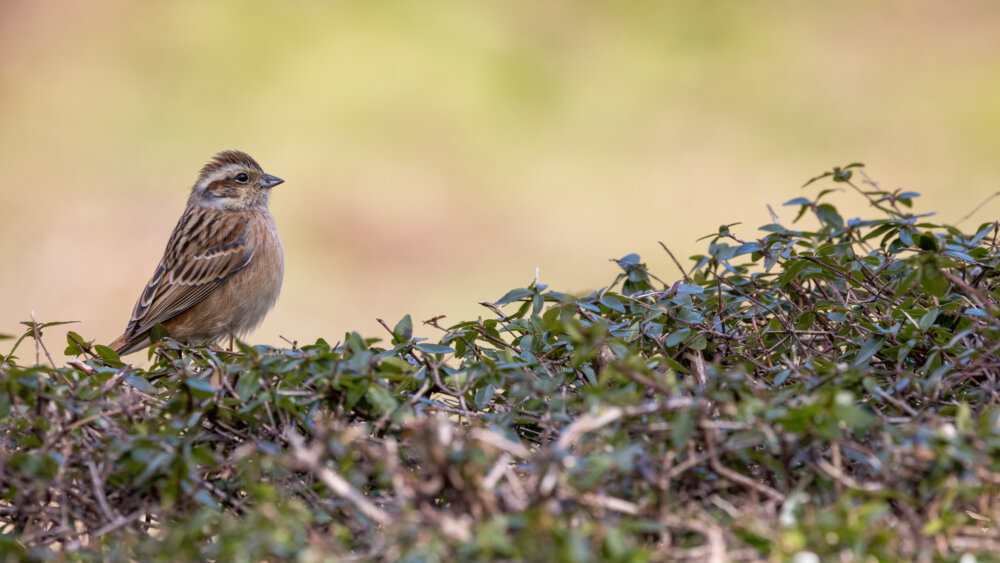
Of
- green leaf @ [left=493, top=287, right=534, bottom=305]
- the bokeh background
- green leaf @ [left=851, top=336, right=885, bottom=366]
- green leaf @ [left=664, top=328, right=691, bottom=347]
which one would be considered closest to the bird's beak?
the bokeh background

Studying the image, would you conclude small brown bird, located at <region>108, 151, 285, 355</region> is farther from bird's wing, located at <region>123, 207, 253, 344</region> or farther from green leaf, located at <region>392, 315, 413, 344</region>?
green leaf, located at <region>392, 315, 413, 344</region>

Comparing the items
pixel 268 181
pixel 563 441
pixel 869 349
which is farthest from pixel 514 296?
pixel 268 181

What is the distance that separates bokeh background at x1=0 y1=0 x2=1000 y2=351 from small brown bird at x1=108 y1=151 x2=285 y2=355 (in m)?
2.33

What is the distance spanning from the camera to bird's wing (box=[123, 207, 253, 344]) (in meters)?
5.45

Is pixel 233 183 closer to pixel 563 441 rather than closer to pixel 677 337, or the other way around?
pixel 677 337

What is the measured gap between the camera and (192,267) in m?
5.62

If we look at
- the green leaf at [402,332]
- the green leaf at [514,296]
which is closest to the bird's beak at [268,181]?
the green leaf at [514,296]

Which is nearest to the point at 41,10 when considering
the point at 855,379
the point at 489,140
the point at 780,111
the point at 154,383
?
the point at 489,140

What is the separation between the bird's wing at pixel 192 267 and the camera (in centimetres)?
545

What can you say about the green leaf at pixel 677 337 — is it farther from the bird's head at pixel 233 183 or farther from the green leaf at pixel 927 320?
the bird's head at pixel 233 183

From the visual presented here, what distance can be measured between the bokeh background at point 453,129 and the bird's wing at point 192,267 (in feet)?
8.03

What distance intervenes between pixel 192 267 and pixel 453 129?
6.32 meters

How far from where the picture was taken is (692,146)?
11266 mm

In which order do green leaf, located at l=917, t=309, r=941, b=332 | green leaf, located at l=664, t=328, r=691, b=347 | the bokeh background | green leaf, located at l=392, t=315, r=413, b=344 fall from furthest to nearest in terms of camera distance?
the bokeh background
green leaf, located at l=392, t=315, r=413, b=344
green leaf, located at l=664, t=328, r=691, b=347
green leaf, located at l=917, t=309, r=941, b=332
